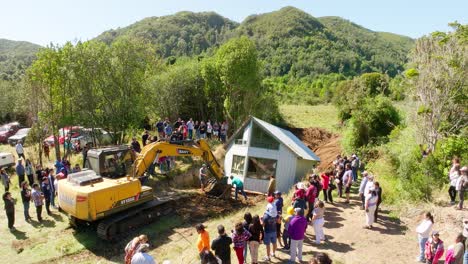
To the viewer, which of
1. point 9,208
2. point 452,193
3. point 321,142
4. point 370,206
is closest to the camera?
point 370,206

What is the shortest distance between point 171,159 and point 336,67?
9456cm

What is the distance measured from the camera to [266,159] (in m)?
19.1

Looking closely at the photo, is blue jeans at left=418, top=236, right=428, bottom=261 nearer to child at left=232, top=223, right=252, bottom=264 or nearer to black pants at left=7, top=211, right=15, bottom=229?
child at left=232, top=223, right=252, bottom=264

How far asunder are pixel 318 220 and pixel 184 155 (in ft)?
23.0

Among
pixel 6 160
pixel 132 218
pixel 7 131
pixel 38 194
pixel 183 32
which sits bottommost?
pixel 7 131

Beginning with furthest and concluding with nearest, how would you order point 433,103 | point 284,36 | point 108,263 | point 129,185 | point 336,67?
point 284,36 < point 336,67 < point 433,103 < point 129,185 < point 108,263

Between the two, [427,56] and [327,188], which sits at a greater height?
[427,56]

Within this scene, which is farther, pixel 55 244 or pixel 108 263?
pixel 55 244

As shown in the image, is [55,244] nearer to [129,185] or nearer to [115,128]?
[129,185]

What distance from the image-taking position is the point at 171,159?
2031 centimetres

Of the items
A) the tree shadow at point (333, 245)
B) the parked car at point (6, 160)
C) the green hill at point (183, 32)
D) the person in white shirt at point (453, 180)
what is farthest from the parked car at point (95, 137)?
the green hill at point (183, 32)

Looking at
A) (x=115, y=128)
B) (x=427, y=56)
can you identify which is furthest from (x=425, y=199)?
(x=115, y=128)

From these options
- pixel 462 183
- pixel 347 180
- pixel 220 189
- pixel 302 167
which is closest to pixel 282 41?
pixel 302 167

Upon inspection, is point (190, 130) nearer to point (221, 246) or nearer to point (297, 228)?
point (297, 228)
